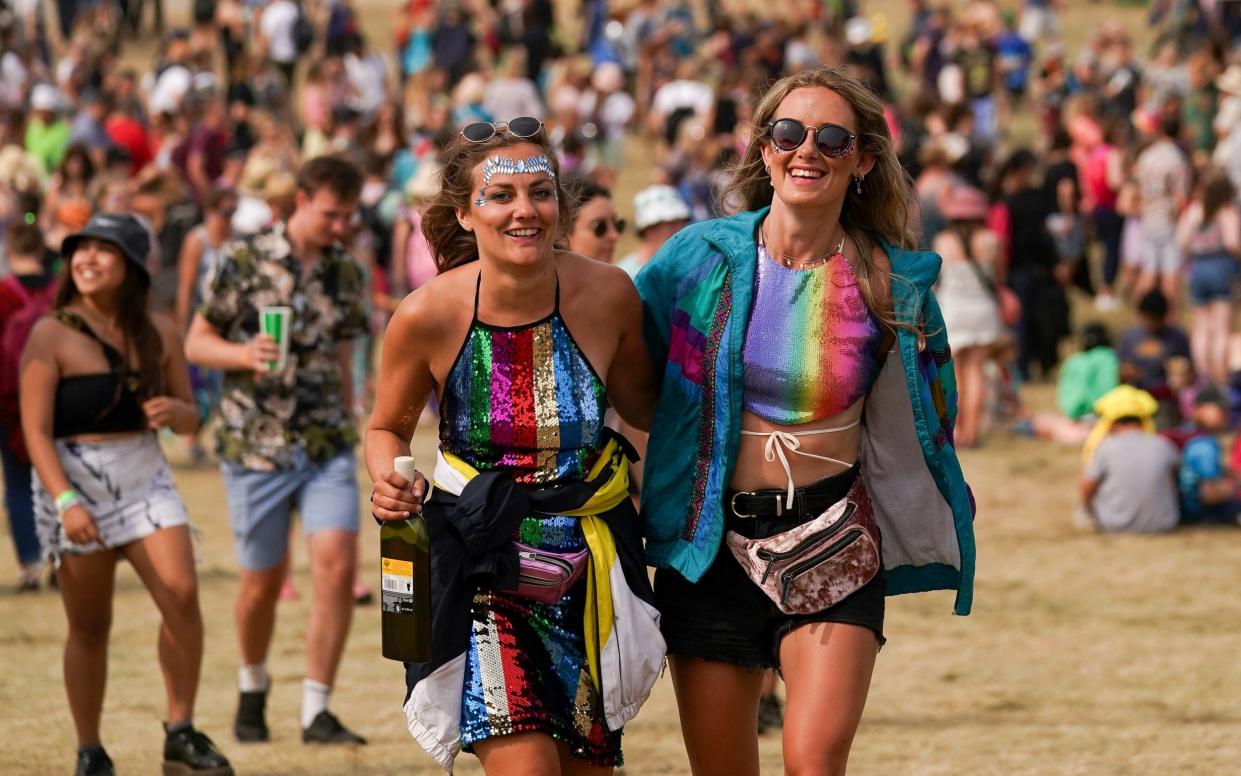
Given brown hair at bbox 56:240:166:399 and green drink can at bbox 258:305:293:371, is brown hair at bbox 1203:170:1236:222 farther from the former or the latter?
brown hair at bbox 56:240:166:399

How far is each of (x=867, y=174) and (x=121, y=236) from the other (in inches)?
108

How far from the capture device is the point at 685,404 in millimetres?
4402

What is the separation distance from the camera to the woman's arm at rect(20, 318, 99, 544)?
5.91m

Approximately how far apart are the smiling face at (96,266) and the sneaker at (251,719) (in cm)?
166

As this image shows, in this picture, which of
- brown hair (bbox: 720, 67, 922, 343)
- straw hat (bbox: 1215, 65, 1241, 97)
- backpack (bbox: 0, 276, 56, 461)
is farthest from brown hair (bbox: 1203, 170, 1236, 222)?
brown hair (bbox: 720, 67, 922, 343)

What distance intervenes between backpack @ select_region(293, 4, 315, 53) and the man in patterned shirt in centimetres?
1867

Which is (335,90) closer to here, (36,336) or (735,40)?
(735,40)

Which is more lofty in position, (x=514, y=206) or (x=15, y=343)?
(x=514, y=206)

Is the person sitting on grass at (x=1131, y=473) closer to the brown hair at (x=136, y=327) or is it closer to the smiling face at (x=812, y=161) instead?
the brown hair at (x=136, y=327)

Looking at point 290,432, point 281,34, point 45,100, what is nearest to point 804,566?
point 290,432

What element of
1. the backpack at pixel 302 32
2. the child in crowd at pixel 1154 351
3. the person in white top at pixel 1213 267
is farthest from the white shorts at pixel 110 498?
the backpack at pixel 302 32

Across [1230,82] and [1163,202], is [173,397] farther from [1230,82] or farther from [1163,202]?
[1230,82]

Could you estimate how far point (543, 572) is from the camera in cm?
421

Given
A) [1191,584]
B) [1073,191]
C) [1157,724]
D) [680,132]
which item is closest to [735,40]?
[680,132]
